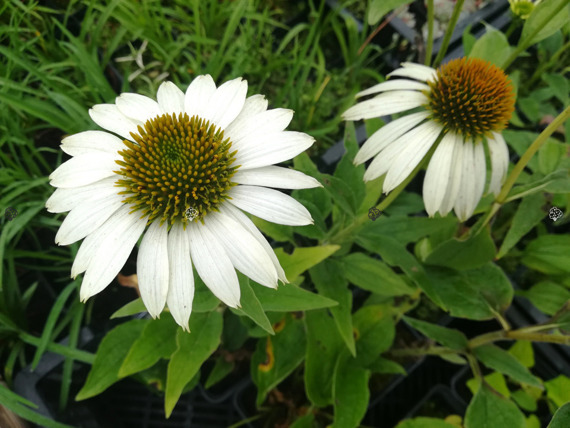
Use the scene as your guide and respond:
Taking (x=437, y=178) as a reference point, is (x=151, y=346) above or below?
below

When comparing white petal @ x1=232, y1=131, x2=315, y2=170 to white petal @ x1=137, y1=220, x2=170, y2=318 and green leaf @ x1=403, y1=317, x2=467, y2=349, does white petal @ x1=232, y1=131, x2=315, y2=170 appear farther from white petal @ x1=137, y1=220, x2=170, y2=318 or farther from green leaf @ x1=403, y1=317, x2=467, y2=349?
green leaf @ x1=403, y1=317, x2=467, y2=349

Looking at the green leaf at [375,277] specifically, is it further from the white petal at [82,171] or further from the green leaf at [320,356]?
the white petal at [82,171]

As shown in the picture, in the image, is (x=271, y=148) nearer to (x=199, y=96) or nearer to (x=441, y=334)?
(x=199, y=96)

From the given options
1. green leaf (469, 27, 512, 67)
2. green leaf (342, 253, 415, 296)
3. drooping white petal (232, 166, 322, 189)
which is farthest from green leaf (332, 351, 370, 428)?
green leaf (469, 27, 512, 67)

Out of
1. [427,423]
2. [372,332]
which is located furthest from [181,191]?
[427,423]

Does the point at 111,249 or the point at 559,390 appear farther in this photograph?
the point at 559,390

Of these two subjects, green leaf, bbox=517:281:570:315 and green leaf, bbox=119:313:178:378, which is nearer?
green leaf, bbox=119:313:178:378
